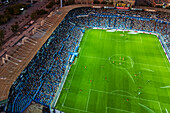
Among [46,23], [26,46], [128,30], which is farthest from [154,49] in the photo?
[26,46]

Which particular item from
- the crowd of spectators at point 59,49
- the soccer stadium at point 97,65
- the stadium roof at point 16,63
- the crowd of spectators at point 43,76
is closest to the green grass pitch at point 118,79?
the soccer stadium at point 97,65

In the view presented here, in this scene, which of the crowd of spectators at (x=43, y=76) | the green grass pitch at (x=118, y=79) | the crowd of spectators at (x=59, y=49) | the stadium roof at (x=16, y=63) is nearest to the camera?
the stadium roof at (x=16, y=63)

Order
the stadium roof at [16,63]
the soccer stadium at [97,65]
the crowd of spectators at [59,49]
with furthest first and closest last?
1. the soccer stadium at [97,65]
2. the crowd of spectators at [59,49]
3. the stadium roof at [16,63]

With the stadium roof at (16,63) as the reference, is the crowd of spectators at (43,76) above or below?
below

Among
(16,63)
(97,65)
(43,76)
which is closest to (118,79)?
(97,65)

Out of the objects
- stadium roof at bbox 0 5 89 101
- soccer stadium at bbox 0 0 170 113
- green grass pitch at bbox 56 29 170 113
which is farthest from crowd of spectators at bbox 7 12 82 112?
green grass pitch at bbox 56 29 170 113

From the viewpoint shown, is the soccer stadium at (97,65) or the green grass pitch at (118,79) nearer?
the soccer stadium at (97,65)

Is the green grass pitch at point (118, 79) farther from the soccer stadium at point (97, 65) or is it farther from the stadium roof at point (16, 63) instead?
the stadium roof at point (16, 63)

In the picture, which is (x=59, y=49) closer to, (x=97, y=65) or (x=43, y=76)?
(x=43, y=76)
